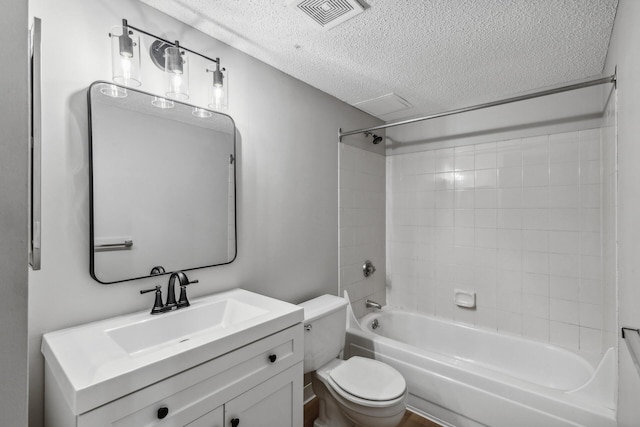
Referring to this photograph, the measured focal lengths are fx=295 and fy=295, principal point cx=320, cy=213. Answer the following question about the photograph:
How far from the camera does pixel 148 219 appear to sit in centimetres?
137

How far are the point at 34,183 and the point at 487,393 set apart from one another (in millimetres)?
2311

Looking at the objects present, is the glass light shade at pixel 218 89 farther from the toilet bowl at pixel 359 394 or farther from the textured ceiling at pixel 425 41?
the toilet bowl at pixel 359 394

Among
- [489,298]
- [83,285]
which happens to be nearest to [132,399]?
[83,285]

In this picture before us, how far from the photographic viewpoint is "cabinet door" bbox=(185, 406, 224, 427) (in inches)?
39.9

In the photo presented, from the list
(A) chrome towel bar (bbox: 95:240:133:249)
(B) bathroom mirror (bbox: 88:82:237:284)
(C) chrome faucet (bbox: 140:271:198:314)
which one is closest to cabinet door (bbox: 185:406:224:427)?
(C) chrome faucet (bbox: 140:271:198:314)

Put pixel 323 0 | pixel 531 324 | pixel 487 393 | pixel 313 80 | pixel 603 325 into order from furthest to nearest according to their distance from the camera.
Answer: pixel 531 324 → pixel 313 80 → pixel 603 325 → pixel 487 393 → pixel 323 0

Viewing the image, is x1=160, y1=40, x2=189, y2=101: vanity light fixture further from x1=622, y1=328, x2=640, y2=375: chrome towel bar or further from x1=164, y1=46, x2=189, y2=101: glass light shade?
x1=622, y1=328, x2=640, y2=375: chrome towel bar

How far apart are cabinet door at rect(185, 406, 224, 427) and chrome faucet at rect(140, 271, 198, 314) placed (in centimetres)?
49

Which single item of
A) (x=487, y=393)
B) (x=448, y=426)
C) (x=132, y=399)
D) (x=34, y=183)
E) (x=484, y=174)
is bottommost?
(x=448, y=426)

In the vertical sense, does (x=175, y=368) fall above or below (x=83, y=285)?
below

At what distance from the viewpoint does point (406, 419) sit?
6.39ft

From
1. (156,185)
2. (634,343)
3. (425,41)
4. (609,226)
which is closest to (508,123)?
(609,226)

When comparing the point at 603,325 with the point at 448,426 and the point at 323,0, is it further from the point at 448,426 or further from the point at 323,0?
the point at 323,0

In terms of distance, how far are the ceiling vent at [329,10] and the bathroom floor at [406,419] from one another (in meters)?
2.32
